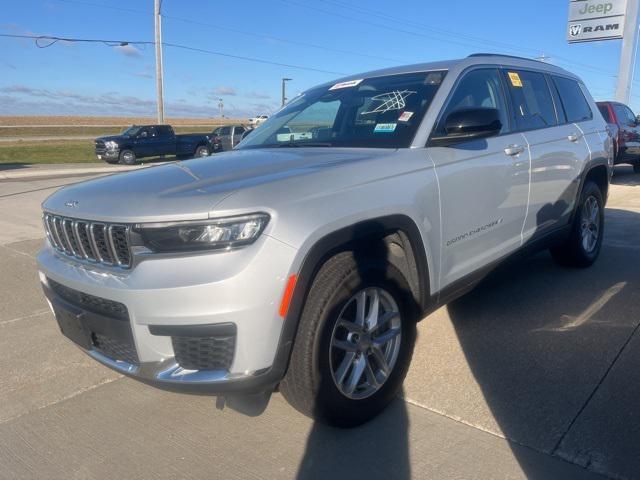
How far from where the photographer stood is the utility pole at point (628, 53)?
862 inches

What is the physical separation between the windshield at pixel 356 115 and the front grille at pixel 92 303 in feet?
5.57

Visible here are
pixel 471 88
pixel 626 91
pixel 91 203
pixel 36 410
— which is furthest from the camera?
pixel 626 91

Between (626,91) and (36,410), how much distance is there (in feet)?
80.3

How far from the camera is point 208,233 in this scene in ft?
7.54

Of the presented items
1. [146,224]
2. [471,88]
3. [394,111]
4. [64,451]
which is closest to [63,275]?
[146,224]

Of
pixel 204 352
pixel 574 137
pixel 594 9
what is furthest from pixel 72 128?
pixel 204 352

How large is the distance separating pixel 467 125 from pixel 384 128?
0.52 metres

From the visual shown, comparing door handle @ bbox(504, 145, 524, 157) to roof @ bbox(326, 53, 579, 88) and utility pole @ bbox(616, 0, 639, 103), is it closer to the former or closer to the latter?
roof @ bbox(326, 53, 579, 88)

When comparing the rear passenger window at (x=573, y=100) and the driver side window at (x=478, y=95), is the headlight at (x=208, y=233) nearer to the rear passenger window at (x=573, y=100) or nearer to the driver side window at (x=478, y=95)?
the driver side window at (x=478, y=95)

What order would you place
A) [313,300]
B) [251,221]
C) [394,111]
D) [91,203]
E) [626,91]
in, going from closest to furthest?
[251,221], [313,300], [91,203], [394,111], [626,91]

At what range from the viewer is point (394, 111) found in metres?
3.51

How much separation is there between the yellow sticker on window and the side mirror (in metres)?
1.16

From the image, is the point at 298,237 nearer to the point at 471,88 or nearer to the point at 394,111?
the point at 394,111

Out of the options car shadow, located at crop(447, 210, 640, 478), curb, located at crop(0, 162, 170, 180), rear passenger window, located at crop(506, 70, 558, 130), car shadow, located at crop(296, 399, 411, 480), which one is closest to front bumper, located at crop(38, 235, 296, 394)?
car shadow, located at crop(296, 399, 411, 480)
